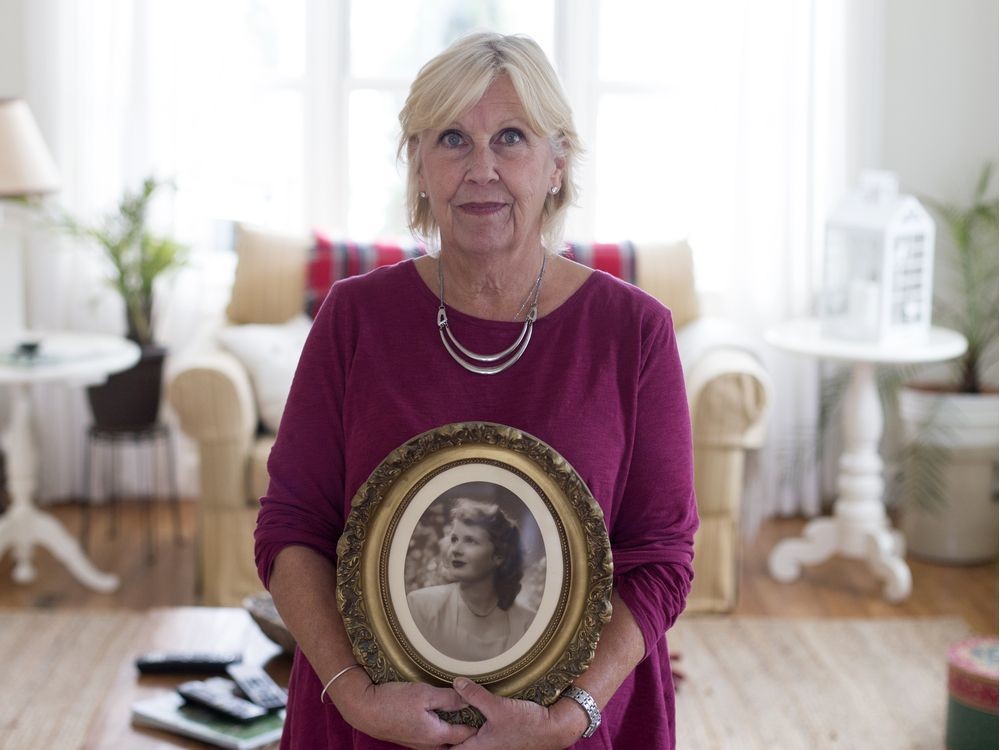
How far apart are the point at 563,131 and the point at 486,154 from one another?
0.11 meters

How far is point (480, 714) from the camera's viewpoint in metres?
1.23

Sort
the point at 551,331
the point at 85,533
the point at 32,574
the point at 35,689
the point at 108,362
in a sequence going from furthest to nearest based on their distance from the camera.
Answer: the point at 85,533, the point at 32,574, the point at 108,362, the point at 35,689, the point at 551,331

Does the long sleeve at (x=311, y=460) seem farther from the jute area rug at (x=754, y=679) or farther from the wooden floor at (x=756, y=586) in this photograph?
the wooden floor at (x=756, y=586)

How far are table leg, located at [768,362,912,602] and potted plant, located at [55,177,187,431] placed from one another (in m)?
1.98

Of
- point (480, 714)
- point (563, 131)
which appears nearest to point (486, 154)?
point (563, 131)

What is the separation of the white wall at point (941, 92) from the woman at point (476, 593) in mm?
3346

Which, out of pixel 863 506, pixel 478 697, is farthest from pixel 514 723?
pixel 863 506

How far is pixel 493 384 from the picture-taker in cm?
133

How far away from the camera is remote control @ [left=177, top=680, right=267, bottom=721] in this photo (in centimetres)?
182

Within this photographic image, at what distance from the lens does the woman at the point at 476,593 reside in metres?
1.26

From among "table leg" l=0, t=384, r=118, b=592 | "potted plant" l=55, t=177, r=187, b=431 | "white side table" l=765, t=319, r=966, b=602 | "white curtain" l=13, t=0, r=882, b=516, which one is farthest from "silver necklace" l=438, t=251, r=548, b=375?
"white curtain" l=13, t=0, r=882, b=516

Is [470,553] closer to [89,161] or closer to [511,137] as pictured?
[511,137]

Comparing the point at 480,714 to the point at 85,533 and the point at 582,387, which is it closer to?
the point at 582,387

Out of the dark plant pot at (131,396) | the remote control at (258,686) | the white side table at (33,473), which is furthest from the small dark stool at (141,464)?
the remote control at (258,686)
